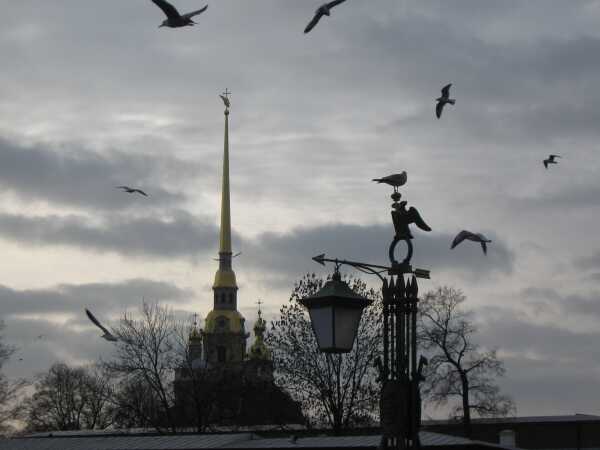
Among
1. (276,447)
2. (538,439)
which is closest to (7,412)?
(538,439)

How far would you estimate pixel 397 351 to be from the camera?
1155cm

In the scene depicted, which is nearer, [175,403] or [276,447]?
[276,447]

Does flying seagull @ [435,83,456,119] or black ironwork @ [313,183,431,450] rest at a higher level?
flying seagull @ [435,83,456,119]

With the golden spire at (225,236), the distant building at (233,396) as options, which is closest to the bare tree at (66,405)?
the distant building at (233,396)

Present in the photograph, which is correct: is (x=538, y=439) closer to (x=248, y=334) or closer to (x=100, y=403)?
(x=100, y=403)

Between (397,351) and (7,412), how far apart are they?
62.5 metres

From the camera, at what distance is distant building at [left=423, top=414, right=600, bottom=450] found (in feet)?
210

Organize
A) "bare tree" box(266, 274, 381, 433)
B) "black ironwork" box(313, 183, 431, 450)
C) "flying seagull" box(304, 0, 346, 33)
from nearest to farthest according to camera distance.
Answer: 1. "black ironwork" box(313, 183, 431, 450)
2. "flying seagull" box(304, 0, 346, 33)
3. "bare tree" box(266, 274, 381, 433)

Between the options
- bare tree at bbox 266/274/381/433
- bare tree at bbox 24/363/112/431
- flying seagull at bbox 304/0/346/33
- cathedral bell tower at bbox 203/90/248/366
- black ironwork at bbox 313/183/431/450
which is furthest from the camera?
cathedral bell tower at bbox 203/90/248/366

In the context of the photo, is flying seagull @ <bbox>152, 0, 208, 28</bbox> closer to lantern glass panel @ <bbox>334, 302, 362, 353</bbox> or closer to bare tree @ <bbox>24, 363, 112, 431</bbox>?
lantern glass panel @ <bbox>334, 302, 362, 353</bbox>

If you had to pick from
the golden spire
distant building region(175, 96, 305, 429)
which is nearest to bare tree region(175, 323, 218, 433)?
distant building region(175, 96, 305, 429)

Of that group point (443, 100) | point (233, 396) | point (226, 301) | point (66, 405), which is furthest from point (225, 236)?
point (443, 100)

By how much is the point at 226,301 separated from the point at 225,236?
34.3 ft

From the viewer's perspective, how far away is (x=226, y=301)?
147 meters
